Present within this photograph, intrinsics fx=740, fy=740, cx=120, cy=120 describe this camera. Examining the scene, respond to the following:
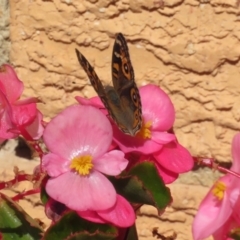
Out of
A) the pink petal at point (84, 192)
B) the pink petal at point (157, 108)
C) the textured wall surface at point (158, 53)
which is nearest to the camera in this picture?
the pink petal at point (84, 192)

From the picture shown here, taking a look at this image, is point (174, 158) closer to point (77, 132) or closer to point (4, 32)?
point (77, 132)

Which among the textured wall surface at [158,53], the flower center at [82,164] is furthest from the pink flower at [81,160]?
the textured wall surface at [158,53]

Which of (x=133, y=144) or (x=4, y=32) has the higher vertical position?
(x=133, y=144)

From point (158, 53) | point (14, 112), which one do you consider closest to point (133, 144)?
point (14, 112)

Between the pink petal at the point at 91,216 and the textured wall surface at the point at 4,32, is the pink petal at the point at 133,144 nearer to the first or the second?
the pink petal at the point at 91,216

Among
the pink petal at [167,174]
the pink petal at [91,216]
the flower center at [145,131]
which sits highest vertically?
the flower center at [145,131]

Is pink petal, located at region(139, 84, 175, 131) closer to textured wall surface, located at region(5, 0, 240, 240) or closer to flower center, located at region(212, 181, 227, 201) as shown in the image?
flower center, located at region(212, 181, 227, 201)
